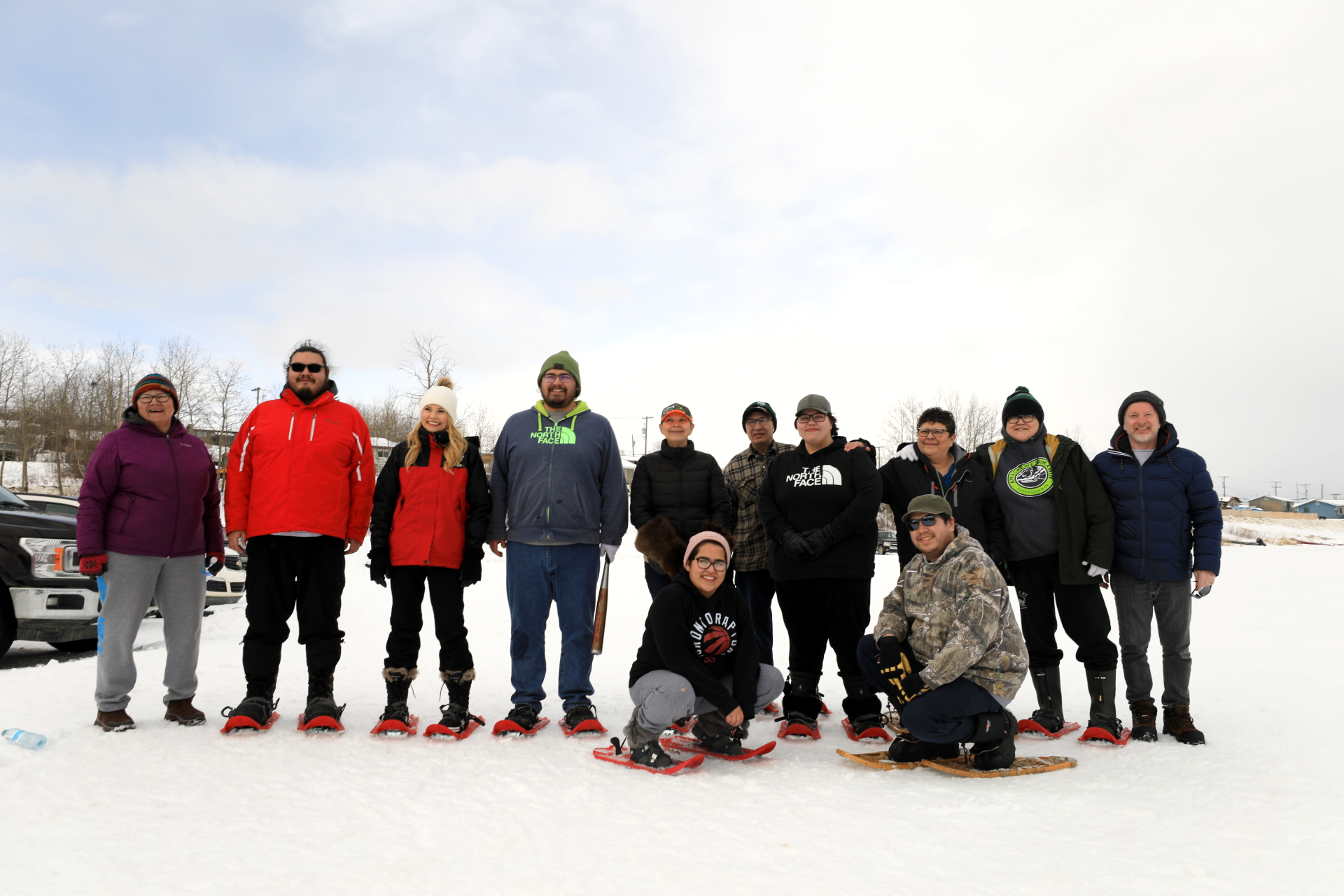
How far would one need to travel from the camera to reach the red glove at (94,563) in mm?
4016

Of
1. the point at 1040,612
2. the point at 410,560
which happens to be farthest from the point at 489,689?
the point at 1040,612

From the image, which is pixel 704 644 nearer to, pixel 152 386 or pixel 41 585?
pixel 152 386

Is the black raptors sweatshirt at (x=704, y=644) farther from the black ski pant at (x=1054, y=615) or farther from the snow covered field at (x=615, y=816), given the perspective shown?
the black ski pant at (x=1054, y=615)

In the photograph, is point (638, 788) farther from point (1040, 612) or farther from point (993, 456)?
point (993, 456)

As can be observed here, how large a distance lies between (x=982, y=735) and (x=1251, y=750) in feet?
5.53

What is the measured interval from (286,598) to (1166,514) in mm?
5014

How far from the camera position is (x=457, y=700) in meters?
4.28

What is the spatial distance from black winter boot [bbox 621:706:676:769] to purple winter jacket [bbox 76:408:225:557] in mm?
2743

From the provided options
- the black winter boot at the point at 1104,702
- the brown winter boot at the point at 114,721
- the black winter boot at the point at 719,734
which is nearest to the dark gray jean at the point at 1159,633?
the black winter boot at the point at 1104,702

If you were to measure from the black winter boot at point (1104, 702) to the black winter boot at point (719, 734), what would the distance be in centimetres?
202

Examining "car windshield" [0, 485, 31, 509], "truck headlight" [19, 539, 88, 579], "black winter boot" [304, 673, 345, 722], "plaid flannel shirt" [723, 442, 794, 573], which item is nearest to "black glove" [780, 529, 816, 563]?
"plaid flannel shirt" [723, 442, 794, 573]

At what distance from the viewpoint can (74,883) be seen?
7.48 feet

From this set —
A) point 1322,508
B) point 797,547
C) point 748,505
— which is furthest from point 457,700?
point 1322,508

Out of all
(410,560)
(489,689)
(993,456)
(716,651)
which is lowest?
(489,689)
